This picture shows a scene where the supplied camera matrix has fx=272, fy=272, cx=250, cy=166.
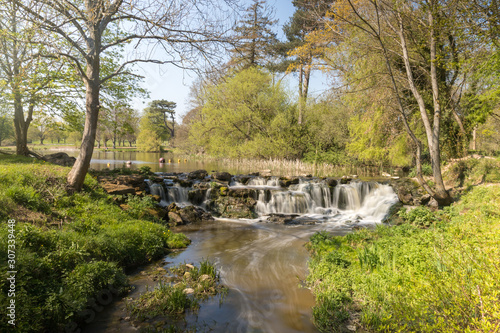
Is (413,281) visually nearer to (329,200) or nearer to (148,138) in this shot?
(329,200)

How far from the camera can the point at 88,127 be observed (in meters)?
8.84

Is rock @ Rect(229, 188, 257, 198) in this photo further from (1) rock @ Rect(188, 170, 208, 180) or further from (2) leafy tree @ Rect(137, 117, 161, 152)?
(2) leafy tree @ Rect(137, 117, 161, 152)

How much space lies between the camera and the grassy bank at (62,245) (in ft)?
12.9

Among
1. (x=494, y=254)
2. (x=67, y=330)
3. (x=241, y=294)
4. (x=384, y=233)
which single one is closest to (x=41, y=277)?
(x=67, y=330)

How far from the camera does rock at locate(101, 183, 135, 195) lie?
10429mm

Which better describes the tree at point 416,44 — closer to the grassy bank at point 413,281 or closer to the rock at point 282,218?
the grassy bank at point 413,281

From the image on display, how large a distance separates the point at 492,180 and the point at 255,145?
18.7 metres

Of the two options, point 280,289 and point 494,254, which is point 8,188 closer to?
point 280,289

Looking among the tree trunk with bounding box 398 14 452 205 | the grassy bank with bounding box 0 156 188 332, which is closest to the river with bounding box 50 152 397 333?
the grassy bank with bounding box 0 156 188 332

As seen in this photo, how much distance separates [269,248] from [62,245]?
534cm

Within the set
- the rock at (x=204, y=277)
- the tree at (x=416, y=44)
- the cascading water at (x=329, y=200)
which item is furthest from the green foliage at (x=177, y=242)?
the tree at (x=416, y=44)

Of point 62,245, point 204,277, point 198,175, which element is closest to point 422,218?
point 204,277

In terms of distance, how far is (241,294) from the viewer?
5.46 metres

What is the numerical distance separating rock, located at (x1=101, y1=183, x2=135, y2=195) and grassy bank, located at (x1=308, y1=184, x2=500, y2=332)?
7.75 m
